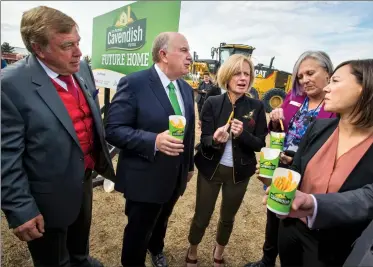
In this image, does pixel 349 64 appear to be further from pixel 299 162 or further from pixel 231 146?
pixel 231 146

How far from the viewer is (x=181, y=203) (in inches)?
144

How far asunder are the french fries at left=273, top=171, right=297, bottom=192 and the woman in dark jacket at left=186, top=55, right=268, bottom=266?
95cm

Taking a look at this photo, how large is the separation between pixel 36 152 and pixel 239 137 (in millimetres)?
1526

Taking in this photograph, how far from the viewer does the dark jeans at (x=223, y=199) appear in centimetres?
221

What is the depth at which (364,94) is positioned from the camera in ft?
4.18

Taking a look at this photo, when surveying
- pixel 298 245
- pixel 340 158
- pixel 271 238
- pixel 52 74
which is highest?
pixel 52 74

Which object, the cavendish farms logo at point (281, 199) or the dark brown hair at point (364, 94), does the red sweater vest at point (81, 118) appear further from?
Result: the dark brown hair at point (364, 94)

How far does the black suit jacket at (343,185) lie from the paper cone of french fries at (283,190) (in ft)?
1.32

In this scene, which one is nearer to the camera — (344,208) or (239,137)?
(344,208)

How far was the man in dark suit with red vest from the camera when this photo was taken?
1.40 meters

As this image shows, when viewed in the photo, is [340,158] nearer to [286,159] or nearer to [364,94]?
[364,94]

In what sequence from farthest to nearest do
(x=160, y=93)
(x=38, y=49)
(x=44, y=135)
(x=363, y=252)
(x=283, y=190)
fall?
(x=160, y=93) → (x=38, y=49) → (x=44, y=135) → (x=283, y=190) → (x=363, y=252)

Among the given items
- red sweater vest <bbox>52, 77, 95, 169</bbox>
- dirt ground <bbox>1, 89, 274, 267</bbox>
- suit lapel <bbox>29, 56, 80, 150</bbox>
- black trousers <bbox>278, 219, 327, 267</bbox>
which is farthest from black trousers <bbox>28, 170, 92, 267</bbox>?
black trousers <bbox>278, 219, 327, 267</bbox>

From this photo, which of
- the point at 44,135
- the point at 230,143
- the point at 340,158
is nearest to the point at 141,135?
the point at 44,135
